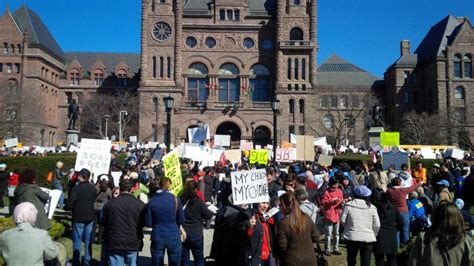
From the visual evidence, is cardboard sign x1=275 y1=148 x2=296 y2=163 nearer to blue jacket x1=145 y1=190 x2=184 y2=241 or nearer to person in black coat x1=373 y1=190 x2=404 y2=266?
person in black coat x1=373 y1=190 x2=404 y2=266

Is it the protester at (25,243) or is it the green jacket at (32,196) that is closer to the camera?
the protester at (25,243)

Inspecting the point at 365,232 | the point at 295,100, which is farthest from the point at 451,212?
the point at 295,100

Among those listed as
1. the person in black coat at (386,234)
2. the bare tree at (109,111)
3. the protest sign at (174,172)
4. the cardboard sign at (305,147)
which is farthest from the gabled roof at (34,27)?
the person in black coat at (386,234)

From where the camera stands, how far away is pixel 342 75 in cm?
7469

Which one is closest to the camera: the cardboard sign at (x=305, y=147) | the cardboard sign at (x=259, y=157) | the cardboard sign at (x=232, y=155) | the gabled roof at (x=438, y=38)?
the cardboard sign at (x=305, y=147)

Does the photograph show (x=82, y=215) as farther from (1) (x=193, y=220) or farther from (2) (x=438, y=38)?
(2) (x=438, y=38)

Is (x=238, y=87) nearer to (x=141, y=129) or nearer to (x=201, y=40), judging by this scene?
(x=201, y=40)

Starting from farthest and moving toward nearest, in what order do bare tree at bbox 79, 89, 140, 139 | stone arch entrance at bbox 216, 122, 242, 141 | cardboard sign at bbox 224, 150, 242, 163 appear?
bare tree at bbox 79, 89, 140, 139 < stone arch entrance at bbox 216, 122, 242, 141 < cardboard sign at bbox 224, 150, 242, 163

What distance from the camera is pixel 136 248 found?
7.67 meters

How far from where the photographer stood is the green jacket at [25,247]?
17.0 ft

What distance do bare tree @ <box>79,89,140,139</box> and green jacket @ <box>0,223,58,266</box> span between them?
56.7 m

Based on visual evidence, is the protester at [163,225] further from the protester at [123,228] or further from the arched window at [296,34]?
the arched window at [296,34]

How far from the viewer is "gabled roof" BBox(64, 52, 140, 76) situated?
259ft

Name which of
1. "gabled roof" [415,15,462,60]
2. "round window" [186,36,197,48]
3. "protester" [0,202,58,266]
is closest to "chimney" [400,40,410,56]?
"gabled roof" [415,15,462,60]
